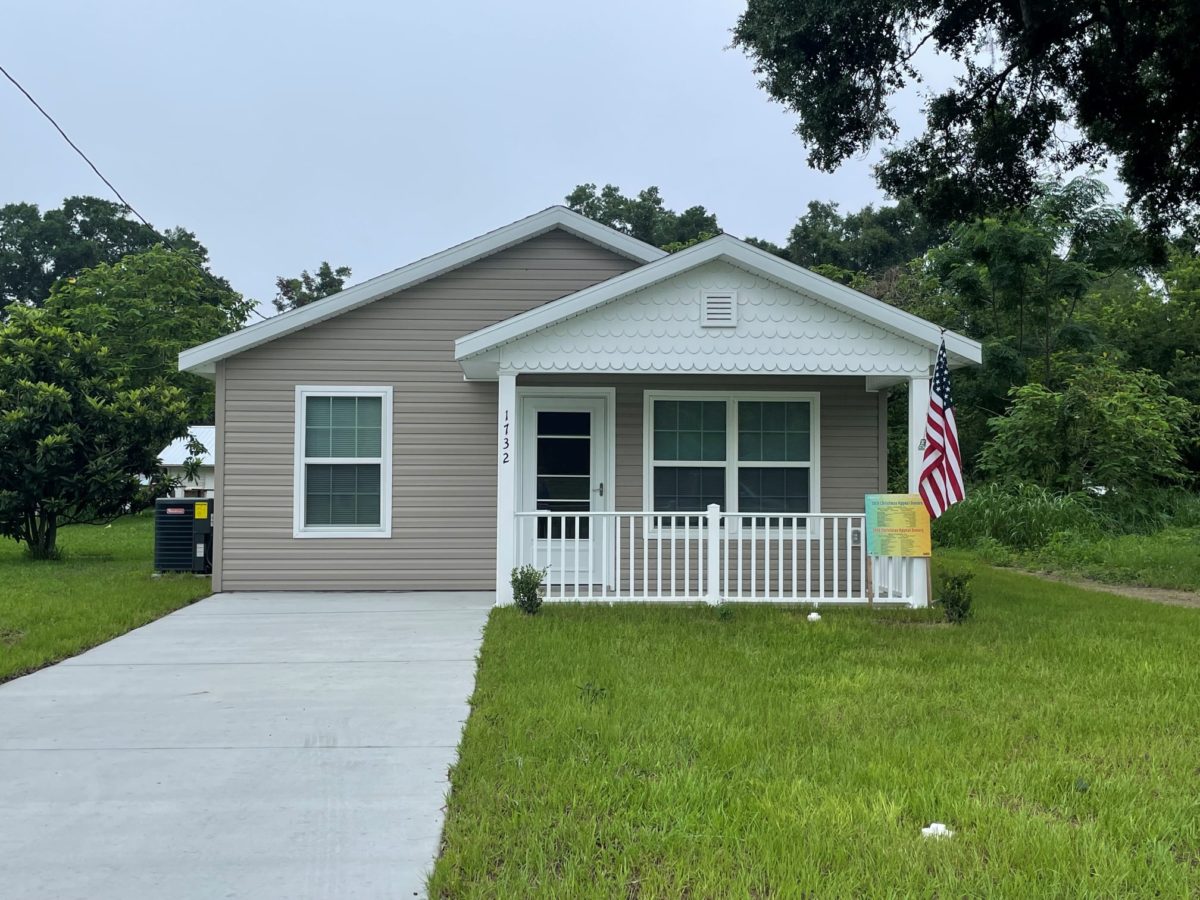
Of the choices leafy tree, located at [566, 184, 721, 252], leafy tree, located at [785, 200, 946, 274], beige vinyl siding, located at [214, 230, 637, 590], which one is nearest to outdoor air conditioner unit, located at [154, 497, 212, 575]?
beige vinyl siding, located at [214, 230, 637, 590]

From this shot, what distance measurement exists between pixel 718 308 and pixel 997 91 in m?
5.84

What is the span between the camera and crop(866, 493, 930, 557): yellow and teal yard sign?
345 inches

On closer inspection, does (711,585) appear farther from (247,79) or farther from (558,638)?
(247,79)

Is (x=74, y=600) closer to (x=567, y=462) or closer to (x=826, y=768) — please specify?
(x=567, y=462)

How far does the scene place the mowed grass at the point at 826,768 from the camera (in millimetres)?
3352

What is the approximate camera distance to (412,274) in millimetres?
10750

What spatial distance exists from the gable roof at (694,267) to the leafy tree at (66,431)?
23.4 feet

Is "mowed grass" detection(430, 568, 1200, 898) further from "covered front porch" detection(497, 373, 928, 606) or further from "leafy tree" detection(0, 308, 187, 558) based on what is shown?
"leafy tree" detection(0, 308, 187, 558)

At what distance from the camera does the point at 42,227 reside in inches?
2224

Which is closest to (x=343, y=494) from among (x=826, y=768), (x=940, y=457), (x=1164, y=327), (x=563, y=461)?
(x=563, y=461)

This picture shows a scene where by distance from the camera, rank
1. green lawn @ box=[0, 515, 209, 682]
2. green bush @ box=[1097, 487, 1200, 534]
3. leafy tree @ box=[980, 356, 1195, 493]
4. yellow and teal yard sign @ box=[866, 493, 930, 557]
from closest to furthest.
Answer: green lawn @ box=[0, 515, 209, 682] → yellow and teal yard sign @ box=[866, 493, 930, 557] → green bush @ box=[1097, 487, 1200, 534] → leafy tree @ box=[980, 356, 1195, 493]

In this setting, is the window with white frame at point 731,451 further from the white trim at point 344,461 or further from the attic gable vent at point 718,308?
the white trim at point 344,461

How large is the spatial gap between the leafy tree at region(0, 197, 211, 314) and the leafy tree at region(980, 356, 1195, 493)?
5076 centimetres

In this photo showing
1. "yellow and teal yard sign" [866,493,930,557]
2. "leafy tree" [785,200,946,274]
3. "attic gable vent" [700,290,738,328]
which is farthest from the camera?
"leafy tree" [785,200,946,274]
